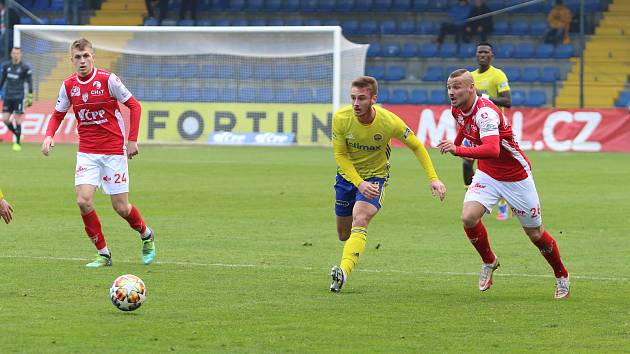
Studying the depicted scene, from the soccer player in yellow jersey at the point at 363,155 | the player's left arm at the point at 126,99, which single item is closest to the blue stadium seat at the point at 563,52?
the player's left arm at the point at 126,99

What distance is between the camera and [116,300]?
358 inches

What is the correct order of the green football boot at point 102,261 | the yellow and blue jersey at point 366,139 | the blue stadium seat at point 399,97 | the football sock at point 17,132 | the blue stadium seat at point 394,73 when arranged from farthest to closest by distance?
→ the blue stadium seat at point 394,73, the blue stadium seat at point 399,97, the football sock at point 17,132, the green football boot at point 102,261, the yellow and blue jersey at point 366,139

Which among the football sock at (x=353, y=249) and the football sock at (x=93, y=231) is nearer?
the football sock at (x=353, y=249)

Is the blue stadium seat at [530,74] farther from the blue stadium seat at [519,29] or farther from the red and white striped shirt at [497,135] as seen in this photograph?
the red and white striped shirt at [497,135]

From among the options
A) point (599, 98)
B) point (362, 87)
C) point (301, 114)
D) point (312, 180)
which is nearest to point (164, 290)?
point (362, 87)

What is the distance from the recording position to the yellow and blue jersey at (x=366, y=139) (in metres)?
11.0

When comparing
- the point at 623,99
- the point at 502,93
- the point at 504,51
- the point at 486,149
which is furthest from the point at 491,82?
the point at 504,51

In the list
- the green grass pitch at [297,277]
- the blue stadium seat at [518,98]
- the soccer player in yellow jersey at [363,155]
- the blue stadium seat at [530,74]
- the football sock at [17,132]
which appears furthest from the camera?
the blue stadium seat at [530,74]

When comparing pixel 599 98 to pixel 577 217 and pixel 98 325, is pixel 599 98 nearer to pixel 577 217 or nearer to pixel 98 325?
pixel 577 217

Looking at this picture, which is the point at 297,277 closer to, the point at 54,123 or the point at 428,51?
the point at 54,123

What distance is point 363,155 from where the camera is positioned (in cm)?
1121

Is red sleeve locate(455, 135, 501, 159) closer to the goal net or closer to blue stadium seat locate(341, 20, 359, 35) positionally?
the goal net

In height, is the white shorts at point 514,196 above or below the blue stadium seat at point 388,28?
below

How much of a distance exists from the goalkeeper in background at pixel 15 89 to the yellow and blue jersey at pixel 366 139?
836 inches
